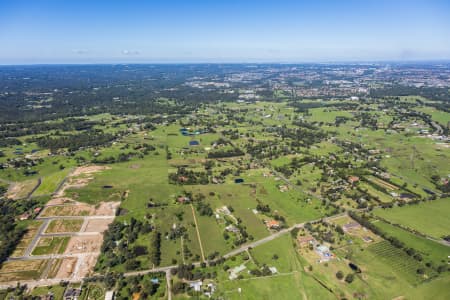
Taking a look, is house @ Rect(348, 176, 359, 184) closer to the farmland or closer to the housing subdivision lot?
the farmland

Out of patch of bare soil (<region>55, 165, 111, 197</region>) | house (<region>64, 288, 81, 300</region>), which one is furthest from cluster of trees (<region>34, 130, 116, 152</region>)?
house (<region>64, 288, 81, 300</region>)

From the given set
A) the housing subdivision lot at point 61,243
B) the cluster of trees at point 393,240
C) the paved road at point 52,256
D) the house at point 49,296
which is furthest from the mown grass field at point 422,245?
the house at point 49,296

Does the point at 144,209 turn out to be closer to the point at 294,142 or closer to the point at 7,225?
the point at 7,225

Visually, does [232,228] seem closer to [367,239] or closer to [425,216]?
[367,239]

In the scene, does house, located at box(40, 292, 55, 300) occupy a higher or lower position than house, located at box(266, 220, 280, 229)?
higher

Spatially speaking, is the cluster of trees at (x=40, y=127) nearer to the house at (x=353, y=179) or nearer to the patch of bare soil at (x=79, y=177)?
the patch of bare soil at (x=79, y=177)

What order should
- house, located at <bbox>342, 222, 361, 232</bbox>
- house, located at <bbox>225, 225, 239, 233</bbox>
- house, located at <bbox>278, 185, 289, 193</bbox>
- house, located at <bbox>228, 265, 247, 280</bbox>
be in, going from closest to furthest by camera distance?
1. house, located at <bbox>228, 265, 247, 280</bbox>
2. house, located at <bbox>225, 225, 239, 233</bbox>
3. house, located at <bbox>342, 222, 361, 232</bbox>
4. house, located at <bbox>278, 185, 289, 193</bbox>

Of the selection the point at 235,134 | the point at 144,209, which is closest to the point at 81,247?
the point at 144,209

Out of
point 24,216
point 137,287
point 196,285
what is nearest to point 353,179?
point 196,285

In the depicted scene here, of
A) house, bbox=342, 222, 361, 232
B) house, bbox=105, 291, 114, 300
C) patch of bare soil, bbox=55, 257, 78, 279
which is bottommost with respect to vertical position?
house, bbox=342, 222, 361, 232

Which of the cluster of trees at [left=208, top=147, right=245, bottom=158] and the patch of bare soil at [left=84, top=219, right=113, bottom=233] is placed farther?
the cluster of trees at [left=208, top=147, right=245, bottom=158]
